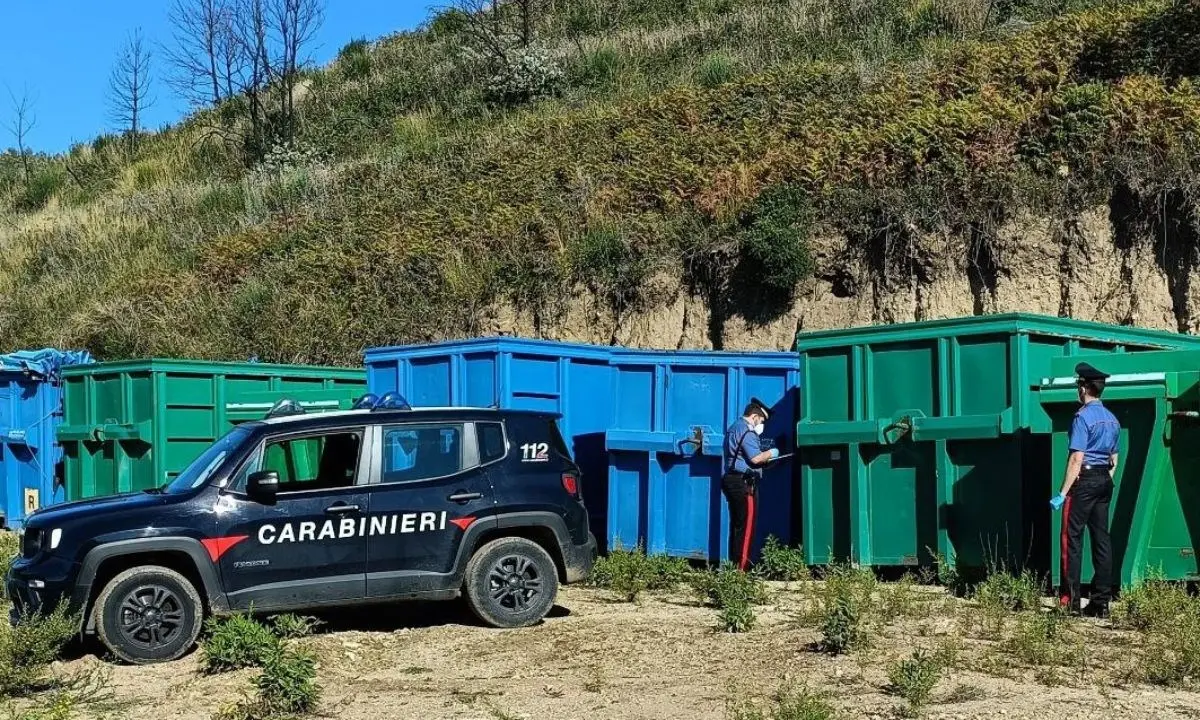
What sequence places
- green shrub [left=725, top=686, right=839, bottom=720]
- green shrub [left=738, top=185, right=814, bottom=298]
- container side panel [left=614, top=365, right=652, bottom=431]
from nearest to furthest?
green shrub [left=725, top=686, right=839, bottom=720], container side panel [left=614, top=365, right=652, bottom=431], green shrub [left=738, top=185, right=814, bottom=298]

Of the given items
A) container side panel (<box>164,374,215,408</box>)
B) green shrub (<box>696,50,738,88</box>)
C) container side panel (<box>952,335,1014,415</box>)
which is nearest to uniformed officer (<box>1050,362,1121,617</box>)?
container side panel (<box>952,335,1014,415</box>)

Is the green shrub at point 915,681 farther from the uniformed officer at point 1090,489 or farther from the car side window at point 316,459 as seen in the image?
the car side window at point 316,459

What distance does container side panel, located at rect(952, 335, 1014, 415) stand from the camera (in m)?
10.7

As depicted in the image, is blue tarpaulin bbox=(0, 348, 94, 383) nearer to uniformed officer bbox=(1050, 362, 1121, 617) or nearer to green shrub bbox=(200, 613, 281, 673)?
green shrub bbox=(200, 613, 281, 673)

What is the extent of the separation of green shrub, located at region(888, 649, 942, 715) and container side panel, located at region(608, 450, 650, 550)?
19.7 ft

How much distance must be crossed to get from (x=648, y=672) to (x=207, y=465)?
359 centimetres

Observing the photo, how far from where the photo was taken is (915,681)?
6.86 metres

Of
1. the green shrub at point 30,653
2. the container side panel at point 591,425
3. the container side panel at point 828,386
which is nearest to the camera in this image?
the green shrub at point 30,653

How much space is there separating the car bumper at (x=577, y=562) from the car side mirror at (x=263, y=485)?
2185 mm

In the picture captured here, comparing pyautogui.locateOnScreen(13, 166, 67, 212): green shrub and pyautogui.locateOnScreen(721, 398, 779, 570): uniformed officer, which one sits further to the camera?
pyautogui.locateOnScreen(13, 166, 67, 212): green shrub

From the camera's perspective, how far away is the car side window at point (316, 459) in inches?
374

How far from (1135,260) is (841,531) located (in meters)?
7.12

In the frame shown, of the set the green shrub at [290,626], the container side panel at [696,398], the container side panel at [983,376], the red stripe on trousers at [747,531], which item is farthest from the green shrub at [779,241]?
the green shrub at [290,626]

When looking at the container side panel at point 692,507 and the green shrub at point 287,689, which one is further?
the container side panel at point 692,507
